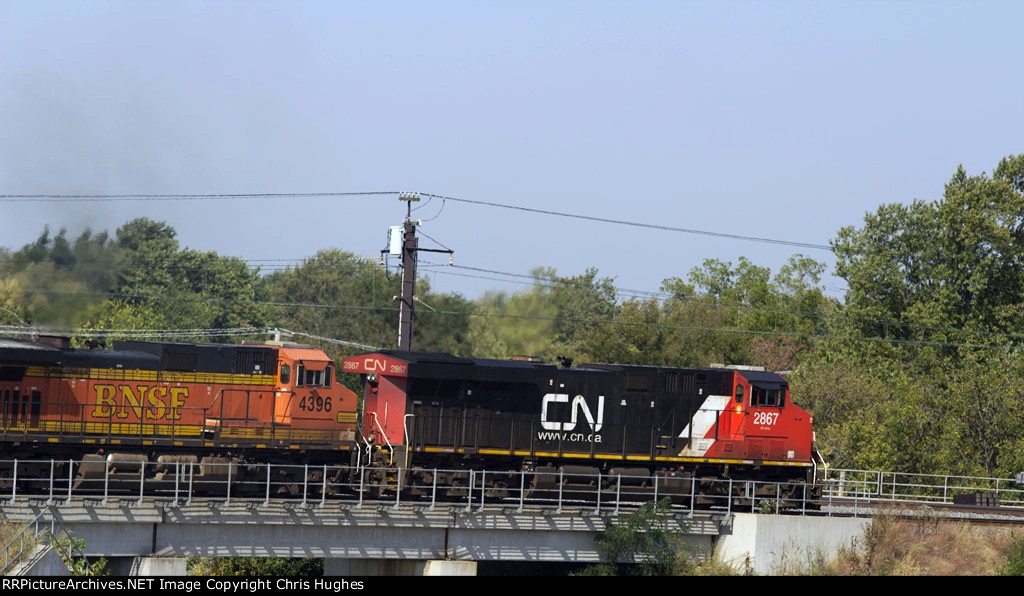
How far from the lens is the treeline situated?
4778 cm

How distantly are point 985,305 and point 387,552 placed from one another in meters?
38.9

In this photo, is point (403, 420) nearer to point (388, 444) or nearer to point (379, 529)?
point (388, 444)

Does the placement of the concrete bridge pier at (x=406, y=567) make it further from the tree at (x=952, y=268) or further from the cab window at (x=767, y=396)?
the tree at (x=952, y=268)

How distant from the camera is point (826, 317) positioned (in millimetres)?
67812

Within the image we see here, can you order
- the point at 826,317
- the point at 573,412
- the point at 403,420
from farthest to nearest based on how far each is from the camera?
the point at 826,317
the point at 573,412
the point at 403,420

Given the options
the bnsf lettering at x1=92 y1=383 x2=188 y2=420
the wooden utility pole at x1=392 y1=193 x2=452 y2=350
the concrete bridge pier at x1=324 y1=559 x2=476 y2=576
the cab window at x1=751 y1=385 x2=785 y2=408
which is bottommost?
the concrete bridge pier at x1=324 y1=559 x2=476 y2=576

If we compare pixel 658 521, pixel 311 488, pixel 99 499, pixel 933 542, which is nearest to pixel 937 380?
pixel 933 542

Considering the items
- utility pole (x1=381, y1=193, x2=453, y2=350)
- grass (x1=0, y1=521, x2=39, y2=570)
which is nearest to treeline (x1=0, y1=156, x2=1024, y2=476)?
utility pole (x1=381, y1=193, x2=453, y2=350)

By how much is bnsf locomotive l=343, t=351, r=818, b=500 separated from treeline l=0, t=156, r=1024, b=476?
1335cm

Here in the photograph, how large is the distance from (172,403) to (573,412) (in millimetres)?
10274

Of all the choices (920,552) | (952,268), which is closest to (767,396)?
(920,552)

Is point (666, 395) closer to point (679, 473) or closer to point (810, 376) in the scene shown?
point (679, 473)

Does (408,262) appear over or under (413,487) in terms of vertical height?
over

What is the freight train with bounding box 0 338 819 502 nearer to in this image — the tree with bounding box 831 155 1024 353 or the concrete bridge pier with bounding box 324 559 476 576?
the concrete bridge pier with bounding box 324 559 476 576
